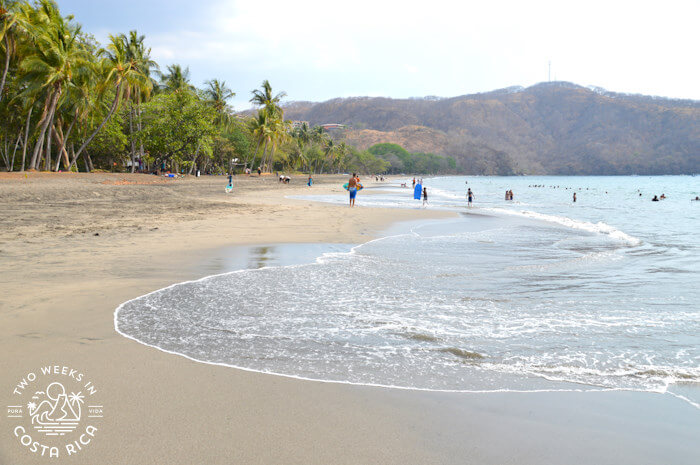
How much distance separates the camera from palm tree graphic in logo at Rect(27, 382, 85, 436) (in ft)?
9.03

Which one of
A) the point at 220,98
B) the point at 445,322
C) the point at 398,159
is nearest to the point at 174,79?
the point at 220,98

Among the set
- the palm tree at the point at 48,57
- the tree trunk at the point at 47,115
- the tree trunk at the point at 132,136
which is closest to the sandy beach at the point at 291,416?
the palm tree at the point at 48,57

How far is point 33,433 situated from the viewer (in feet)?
8.79

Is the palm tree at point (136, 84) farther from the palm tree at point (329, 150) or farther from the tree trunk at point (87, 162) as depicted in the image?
the palm tree at point (329, 150)

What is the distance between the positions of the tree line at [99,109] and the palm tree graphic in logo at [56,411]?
31.5 metres

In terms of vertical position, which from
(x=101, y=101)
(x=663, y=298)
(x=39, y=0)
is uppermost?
(x=39, y=0)

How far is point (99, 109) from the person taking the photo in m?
40.3

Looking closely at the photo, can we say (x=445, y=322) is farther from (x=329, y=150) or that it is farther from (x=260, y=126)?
(x=329, y=150)

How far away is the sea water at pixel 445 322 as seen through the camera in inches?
147

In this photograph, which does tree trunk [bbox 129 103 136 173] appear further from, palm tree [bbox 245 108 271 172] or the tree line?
palm tree [bbox 245 108 271 172]

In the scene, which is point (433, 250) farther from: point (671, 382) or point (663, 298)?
point (671, 382)

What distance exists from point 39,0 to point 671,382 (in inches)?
1616

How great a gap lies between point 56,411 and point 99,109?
4357 centimetres

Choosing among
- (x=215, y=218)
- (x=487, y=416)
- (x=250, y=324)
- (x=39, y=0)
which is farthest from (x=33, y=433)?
(x=39, y=0)
